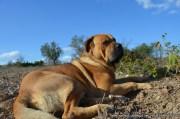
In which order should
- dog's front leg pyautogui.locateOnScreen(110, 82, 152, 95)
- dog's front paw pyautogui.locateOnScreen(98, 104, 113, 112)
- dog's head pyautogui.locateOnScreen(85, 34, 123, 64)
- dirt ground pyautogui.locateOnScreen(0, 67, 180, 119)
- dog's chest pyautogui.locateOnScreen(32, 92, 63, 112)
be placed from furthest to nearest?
dog's head pyautogui.locateOnScreen(85, 34, 123, 64), dog's front leg pyautogui.locateOnScreen(110, 82, 152, 95), dog's chest pyautogui.locateOnScreen(32, 92, 63, 112), dog's front paw pyautogui.locateOnScreen(98, 104, 113, 112), dirt ground pyautogui.locateOnScreen(0, 67, 180, 119)

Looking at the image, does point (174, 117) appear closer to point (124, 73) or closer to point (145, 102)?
point (145, 102)

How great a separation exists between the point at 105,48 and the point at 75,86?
158 centimetres

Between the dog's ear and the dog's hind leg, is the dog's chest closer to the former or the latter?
the dog's hind leg

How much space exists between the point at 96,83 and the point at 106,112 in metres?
1.78

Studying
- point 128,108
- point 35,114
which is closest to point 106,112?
point 128,108

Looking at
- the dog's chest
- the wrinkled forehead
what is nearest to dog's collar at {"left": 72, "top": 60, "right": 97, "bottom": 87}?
the wrinkled forehead

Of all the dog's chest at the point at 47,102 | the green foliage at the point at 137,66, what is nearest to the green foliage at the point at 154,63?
the green foliage at the point at 137,66

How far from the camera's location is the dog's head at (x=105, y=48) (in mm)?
8250

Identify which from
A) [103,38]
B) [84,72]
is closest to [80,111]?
[84,72]

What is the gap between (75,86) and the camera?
6992 mm

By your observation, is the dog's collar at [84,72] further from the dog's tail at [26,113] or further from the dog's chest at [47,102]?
the dog's tail at [26,113]

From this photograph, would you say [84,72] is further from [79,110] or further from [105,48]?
[79,110]

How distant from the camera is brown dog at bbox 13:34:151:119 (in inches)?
258

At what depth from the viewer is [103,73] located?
315 inches
